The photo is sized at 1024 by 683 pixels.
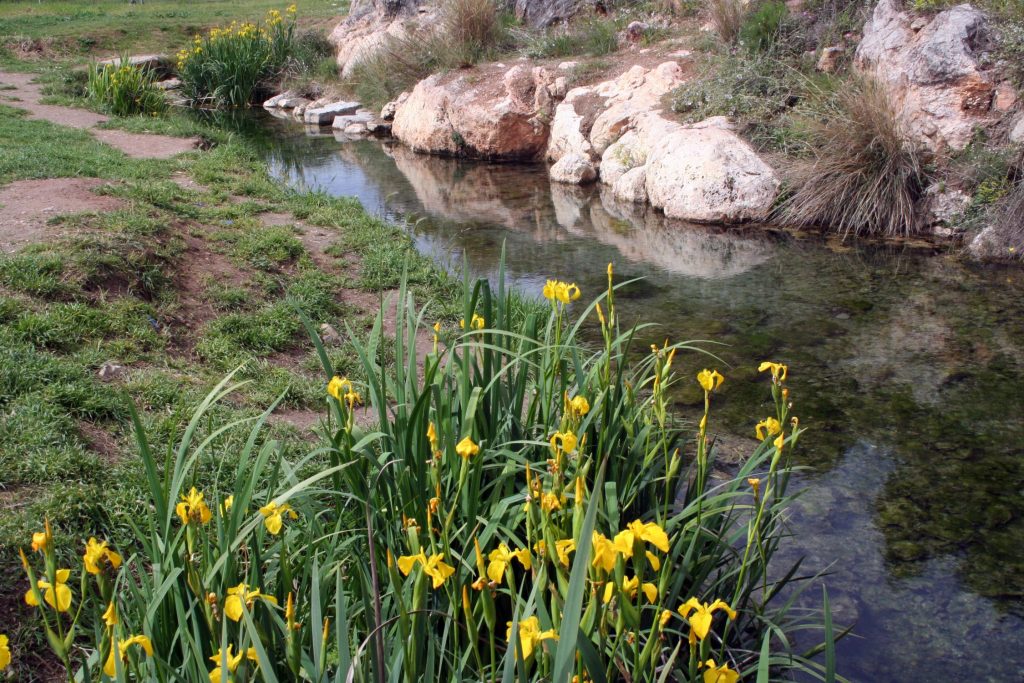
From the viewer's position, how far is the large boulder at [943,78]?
27.6ft

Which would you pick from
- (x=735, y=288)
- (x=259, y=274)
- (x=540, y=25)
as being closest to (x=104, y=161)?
(x=259, y=274)

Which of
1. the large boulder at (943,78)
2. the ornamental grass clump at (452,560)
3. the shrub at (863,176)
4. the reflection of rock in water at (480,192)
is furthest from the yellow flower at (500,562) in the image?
the large boulder at (943,78)

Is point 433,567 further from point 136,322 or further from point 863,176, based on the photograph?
point 863,176

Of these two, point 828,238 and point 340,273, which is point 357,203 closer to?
point 340,273

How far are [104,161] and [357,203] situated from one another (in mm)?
2513

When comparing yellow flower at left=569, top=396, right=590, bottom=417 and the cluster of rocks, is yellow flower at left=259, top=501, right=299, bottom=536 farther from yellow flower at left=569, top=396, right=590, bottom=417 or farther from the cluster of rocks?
the cluster of rocks

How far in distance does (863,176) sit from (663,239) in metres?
2.04

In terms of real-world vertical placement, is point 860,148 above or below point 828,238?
above

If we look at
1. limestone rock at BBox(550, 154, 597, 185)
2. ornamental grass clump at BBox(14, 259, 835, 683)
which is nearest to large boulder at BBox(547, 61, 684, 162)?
limestone rock at BBox(550, 154, 597, 185)

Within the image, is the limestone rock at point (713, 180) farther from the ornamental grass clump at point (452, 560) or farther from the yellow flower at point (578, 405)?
the yellow flower at point (578, 405)

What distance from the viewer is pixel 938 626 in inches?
→ 124

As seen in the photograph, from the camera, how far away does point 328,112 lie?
53.4 feet

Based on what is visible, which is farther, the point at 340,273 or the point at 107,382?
the point at 340,273

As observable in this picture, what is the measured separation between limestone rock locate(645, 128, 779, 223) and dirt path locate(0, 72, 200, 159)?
5.68 meters
